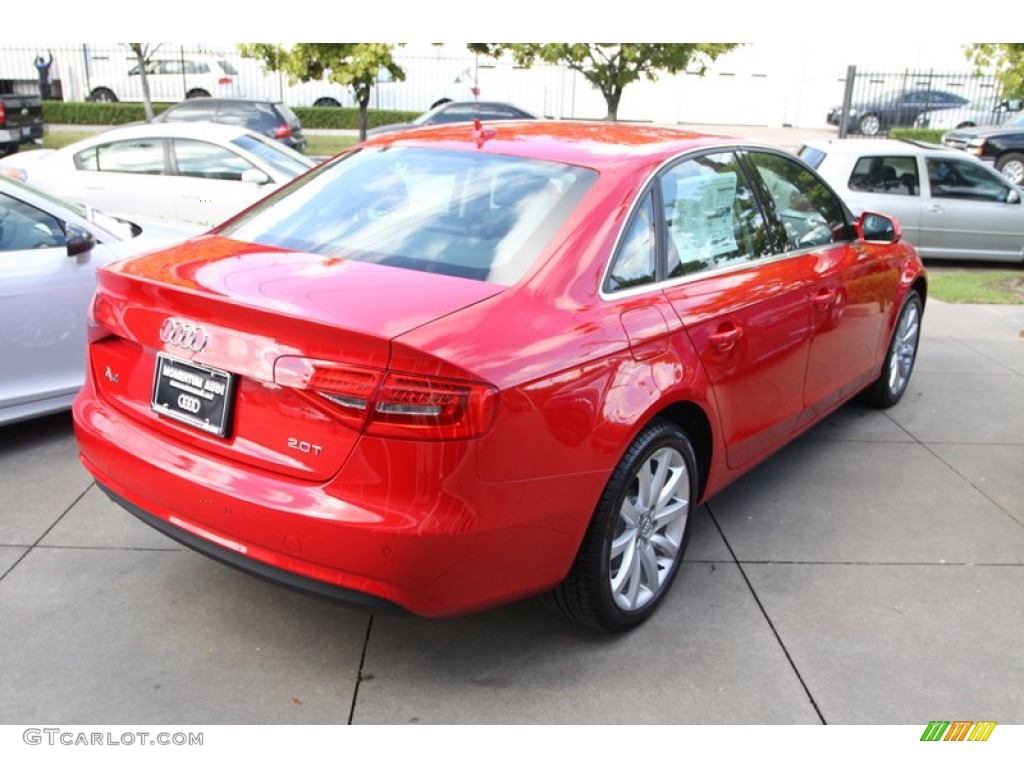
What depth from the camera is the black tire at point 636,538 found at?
121 inches

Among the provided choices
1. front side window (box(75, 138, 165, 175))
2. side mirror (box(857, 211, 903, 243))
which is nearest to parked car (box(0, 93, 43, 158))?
→ front side window (box(75, 138, 165, 175))

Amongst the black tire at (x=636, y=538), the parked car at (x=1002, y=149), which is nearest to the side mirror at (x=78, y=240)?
the black tire at (x=636, y=538)

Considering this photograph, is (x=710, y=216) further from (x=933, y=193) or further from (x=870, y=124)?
(x=870, y=124)

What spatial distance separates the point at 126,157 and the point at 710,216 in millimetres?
7414

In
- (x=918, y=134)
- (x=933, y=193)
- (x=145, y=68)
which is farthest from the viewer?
(x=918, y=134)

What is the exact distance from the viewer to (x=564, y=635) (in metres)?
3.36

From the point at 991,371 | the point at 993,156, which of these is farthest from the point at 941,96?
the point at 991,371

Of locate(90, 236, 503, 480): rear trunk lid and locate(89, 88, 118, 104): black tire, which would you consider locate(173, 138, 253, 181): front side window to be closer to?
locate(90, 236, 503, 480): rear trunk lid

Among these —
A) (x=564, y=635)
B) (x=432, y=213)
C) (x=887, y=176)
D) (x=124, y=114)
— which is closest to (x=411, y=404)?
(x=432, y=213)

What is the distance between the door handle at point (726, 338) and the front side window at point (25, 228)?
3.42 m

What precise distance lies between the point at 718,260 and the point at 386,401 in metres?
1.72

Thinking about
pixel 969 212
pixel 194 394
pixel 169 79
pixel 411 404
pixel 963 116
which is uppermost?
pixel 169 79

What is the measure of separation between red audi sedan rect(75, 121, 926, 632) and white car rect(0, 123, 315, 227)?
219 inches

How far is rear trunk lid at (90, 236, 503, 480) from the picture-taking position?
2.63m
